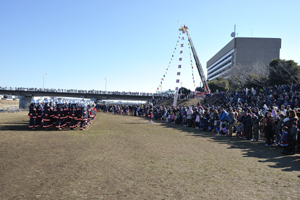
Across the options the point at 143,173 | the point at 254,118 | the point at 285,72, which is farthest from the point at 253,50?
the point at 143,173

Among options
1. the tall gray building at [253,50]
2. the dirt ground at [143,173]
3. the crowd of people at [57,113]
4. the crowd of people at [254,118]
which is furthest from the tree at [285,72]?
the tall gray building at [253,50]

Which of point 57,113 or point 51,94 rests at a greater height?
point 51,94

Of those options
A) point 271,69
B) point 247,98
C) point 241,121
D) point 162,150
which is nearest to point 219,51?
point 271,69

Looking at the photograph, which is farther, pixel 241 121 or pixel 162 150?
pixel 241 121

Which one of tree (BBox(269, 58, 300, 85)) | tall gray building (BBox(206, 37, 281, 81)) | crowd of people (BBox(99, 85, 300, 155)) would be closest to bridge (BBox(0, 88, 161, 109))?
tall gray building (BBox(206, 37, 281, 81))

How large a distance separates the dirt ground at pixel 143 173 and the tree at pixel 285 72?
28219 mm

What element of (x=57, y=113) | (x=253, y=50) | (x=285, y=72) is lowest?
(x=57, y=113)

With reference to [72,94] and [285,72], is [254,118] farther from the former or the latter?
[72,94]

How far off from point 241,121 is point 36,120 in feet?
45.3

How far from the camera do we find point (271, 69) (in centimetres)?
3547

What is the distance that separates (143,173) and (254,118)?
349 inches

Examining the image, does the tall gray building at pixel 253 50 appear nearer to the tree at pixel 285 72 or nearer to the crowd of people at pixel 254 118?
the tree at pixel 285 72

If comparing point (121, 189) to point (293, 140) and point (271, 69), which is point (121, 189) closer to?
point (293, 140)

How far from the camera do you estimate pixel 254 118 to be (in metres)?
12.7
